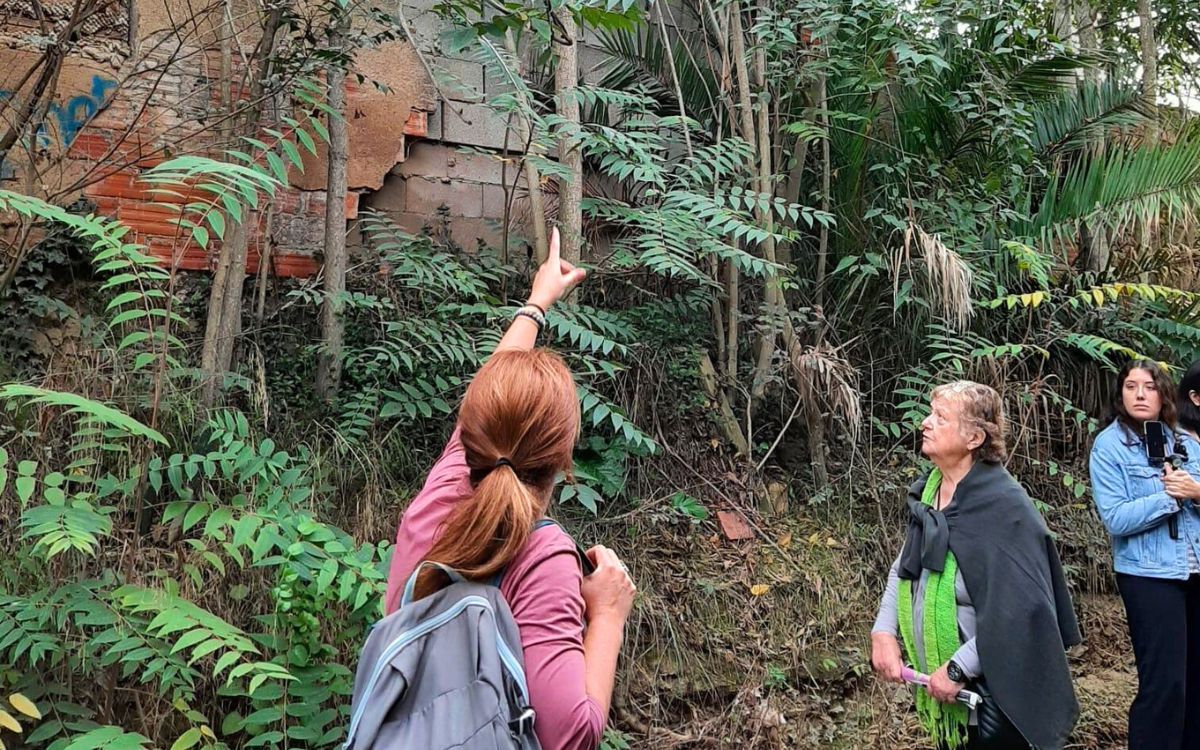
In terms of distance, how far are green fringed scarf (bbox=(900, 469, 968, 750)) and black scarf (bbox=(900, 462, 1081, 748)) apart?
0.05 meters

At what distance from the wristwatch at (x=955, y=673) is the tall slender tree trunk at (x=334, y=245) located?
3338 millimetres

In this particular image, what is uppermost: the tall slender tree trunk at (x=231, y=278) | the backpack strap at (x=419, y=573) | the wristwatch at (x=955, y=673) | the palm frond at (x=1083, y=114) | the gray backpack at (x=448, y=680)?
the palm frond at (x=1083, y=114)

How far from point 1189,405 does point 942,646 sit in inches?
78.4

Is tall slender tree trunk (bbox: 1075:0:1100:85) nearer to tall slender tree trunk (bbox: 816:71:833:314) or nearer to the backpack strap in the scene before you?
tall slender tree trunk (bbox: 816:71:833:314)

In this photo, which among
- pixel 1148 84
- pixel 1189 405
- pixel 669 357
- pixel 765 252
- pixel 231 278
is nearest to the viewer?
pixel 1189 405

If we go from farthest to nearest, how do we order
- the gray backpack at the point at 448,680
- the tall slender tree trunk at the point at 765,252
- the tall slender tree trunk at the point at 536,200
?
the tall slender tree trunk at the point at 765,252, the tall slender tree trunk at the point at 536,200, the gray backpack at the point at 448,680

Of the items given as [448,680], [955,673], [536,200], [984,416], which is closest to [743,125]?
[536,200]

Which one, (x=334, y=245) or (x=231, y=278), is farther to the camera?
(x=334, y=245)

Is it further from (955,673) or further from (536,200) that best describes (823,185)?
(955,673)

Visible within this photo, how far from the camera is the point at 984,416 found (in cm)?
338

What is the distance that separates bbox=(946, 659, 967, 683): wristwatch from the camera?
10.2 ft

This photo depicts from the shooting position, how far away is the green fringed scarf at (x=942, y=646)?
318 cm

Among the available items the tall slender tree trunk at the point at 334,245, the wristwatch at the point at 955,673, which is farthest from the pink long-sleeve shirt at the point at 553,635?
the tall slender tree trunk at the point at 334,245

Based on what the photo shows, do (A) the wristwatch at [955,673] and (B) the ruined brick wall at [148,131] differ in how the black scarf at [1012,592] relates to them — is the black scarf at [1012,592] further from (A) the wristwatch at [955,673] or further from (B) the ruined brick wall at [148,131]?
(B) the ruined brick wall at [148,131]
